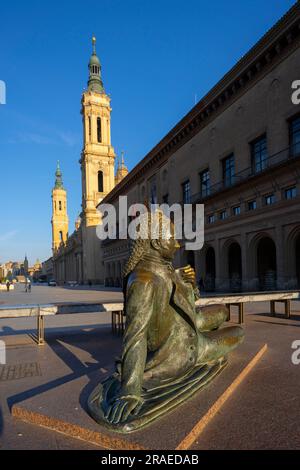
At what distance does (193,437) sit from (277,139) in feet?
82.3

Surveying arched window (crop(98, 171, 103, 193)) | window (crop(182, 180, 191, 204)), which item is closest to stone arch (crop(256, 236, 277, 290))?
window (crop(182, 180, 191, 204))

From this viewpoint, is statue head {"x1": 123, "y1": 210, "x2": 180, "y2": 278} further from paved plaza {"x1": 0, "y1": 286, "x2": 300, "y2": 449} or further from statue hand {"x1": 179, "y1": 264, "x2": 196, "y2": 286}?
paved plaza {"x1": 0, "y1": 286, "x2": 300, "y2": 449}

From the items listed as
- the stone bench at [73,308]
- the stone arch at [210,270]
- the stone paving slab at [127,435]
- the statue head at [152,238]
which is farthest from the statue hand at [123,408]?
the stone arch at [210,270]

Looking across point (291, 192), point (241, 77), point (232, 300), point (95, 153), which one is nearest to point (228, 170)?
point (241, 77)

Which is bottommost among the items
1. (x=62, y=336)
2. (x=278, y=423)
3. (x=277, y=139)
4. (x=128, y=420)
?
(x=62, y=336)

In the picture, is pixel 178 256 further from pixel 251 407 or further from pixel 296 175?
pixel 251 407

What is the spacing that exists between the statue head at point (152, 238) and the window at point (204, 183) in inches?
1200

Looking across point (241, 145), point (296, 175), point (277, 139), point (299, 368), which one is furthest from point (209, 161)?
point (299, 368)

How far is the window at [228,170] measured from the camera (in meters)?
30.3

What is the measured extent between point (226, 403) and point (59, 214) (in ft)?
472

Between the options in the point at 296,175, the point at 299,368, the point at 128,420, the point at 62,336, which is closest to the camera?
the point at 128,420

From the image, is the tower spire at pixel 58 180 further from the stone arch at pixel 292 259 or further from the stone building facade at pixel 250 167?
the stone arch at pixel 292 259

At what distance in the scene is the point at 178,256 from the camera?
123 feet

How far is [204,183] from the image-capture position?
34688 mm
